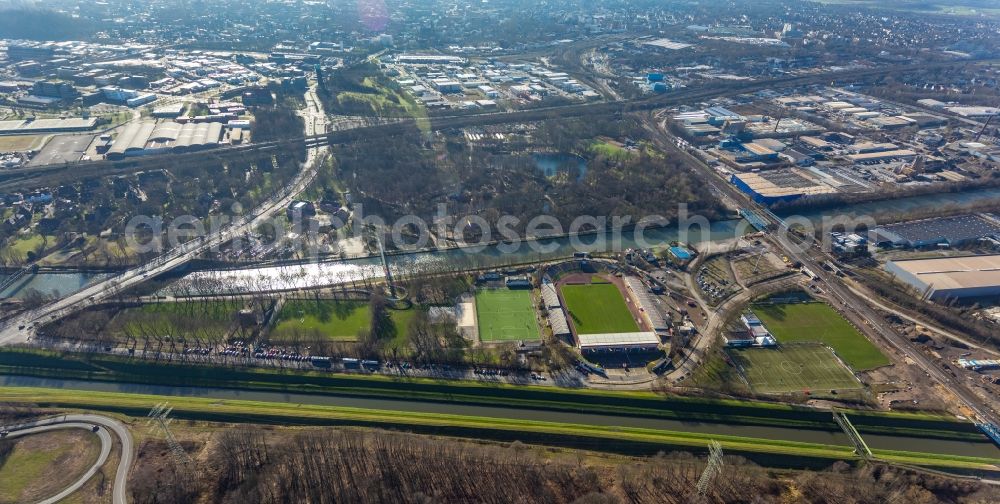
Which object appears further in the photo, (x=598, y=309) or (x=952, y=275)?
(x=952, y=275)

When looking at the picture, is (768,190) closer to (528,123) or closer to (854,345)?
(854,345)

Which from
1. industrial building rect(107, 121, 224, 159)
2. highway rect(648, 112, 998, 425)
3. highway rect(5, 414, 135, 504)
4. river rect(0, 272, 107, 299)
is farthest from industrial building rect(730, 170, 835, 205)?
industrial building rect(107, 121, 224, 159)

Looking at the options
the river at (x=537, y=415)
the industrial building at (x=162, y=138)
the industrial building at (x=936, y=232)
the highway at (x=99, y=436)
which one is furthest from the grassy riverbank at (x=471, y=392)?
Answer: the industrial building at (x=162, y=138)

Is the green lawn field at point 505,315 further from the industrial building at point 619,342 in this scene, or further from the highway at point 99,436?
the highway at point 99,436

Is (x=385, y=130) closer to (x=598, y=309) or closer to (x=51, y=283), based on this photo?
(x=51, y=283)

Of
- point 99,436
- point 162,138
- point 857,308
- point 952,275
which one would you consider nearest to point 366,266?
point 99,436

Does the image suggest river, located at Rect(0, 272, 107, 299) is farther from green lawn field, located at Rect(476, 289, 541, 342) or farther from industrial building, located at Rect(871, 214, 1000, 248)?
industrial building, located at Rect(871, 214, 1000, 248)
